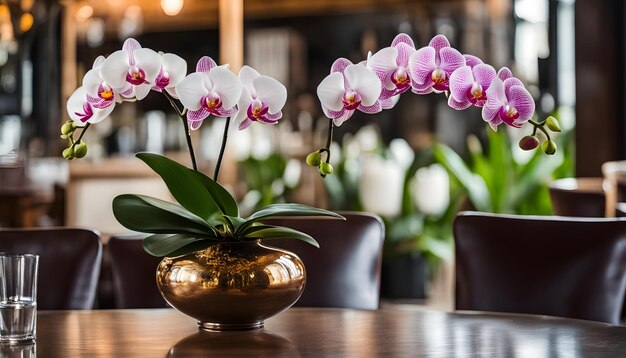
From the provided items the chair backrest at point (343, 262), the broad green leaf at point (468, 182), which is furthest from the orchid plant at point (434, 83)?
the broad green leaf at point (468, 182)

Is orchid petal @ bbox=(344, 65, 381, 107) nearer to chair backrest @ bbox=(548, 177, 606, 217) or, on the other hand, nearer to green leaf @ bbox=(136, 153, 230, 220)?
green leaf @ bbox=(136, 153, 230, 220)

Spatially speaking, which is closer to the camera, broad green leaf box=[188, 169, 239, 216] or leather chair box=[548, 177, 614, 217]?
broad green leaf box=[188, 169, 239, 216]

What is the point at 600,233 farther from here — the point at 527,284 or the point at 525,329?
the point at 525,329

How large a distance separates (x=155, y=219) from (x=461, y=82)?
430mm

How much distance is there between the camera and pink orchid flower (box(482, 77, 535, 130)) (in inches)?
49.4

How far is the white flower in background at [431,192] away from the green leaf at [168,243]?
11.2 feet

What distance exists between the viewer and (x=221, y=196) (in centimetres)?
133

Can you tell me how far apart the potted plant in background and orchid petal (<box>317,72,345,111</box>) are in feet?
0.16

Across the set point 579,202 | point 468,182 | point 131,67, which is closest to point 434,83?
point 131,67

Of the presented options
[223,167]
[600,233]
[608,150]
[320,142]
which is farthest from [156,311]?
[320,142]

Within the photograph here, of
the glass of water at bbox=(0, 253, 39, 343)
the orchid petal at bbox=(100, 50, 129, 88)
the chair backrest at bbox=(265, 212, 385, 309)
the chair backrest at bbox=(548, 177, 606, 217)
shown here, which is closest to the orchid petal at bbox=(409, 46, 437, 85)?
the orchid petal at bbox=(100, 50, 129, 88)

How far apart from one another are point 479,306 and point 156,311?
59cm

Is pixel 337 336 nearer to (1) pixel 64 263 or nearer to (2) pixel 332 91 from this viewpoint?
(2) pixel 332 91

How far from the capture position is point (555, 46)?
513 centimetres
